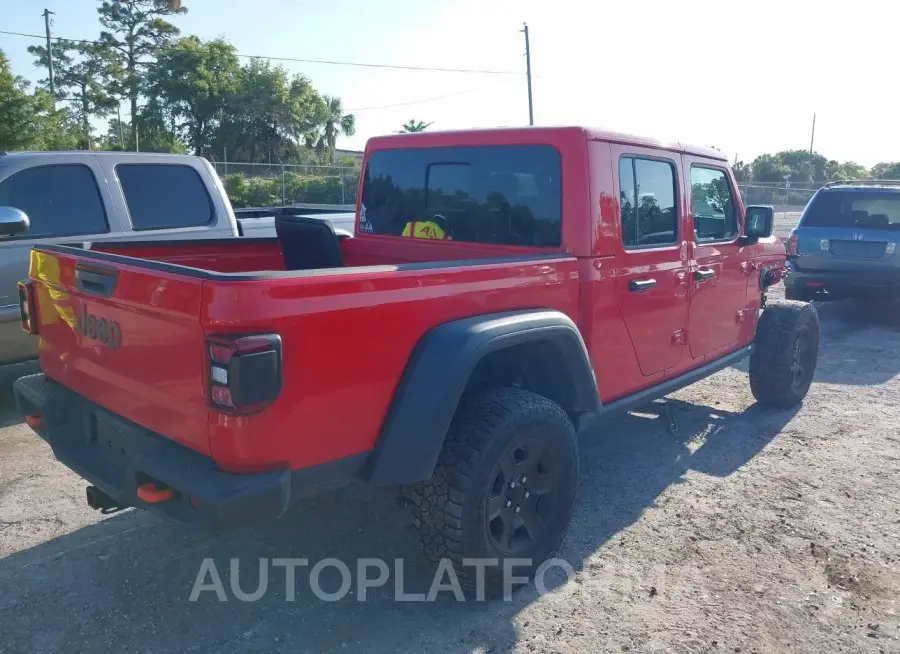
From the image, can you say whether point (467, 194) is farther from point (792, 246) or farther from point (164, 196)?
point (792, 246)

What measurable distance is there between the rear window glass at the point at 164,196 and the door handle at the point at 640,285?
3955 mm

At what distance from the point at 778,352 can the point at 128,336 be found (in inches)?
175

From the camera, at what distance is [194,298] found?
89.8 inches

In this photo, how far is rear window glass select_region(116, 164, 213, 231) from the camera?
5.84 metres

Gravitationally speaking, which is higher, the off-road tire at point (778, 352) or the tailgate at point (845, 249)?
the tailgate at point (845, 249)

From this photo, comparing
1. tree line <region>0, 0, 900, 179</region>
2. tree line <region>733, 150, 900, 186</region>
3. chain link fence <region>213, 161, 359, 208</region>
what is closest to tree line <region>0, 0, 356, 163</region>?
tree line <region>0, 0, 900, 179</region>

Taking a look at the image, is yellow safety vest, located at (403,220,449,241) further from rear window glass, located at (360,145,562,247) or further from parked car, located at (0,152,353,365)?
parked car, located at (0,152,353,365)

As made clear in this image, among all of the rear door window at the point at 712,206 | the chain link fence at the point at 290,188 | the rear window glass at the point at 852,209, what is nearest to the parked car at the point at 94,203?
the rear door window at the point at 712,206

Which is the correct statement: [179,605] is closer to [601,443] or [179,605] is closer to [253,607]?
[253,607]

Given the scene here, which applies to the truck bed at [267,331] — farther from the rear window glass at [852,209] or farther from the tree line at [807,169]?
the tree line at [807,169]

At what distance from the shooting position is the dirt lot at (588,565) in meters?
2.86

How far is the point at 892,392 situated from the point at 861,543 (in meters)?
3.21

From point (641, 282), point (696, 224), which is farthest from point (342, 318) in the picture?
point (696, 224)

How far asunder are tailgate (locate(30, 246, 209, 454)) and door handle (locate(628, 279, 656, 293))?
7.26ft
